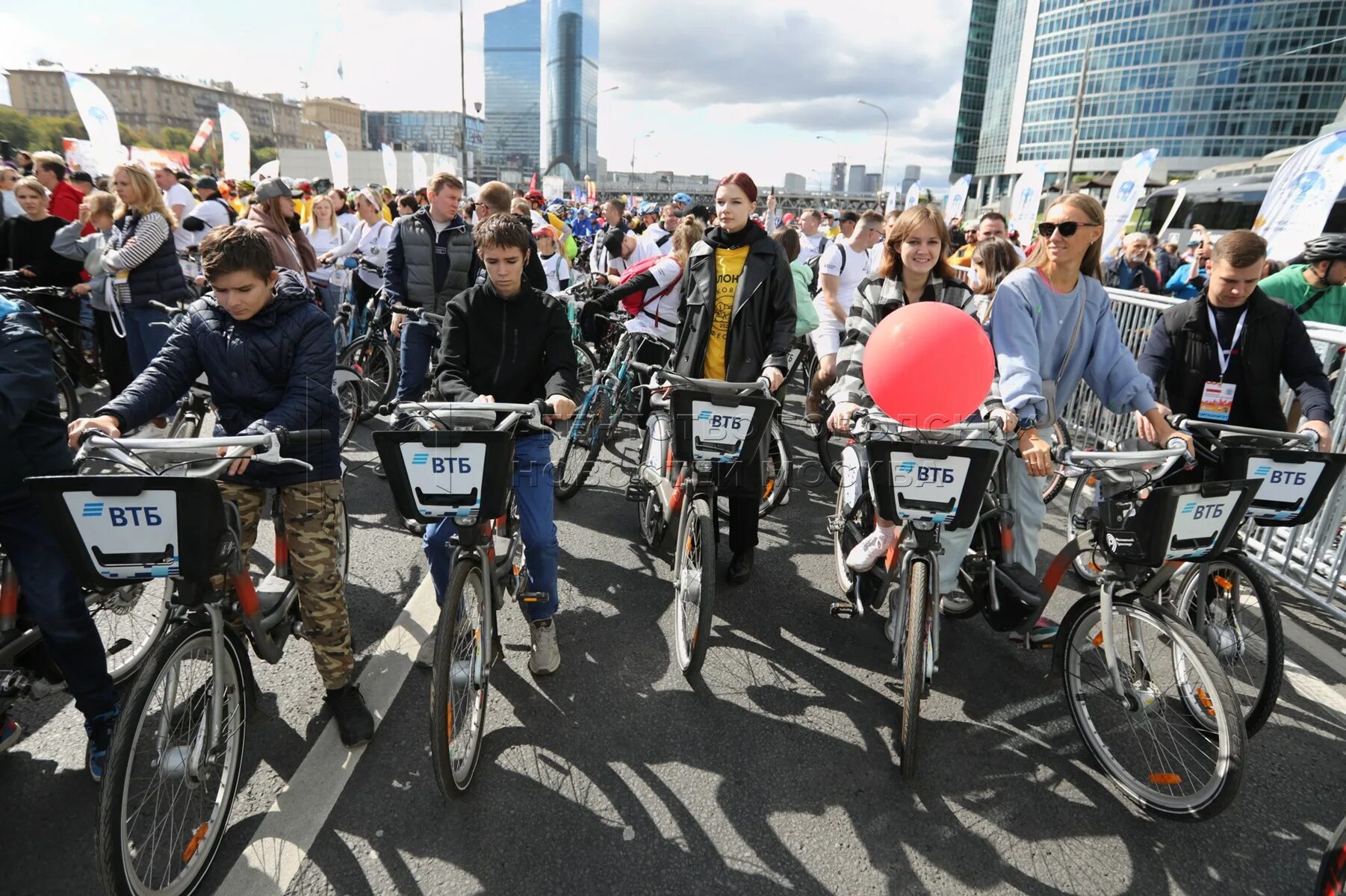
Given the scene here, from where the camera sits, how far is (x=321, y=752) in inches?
115

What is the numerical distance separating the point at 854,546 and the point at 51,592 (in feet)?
11.0

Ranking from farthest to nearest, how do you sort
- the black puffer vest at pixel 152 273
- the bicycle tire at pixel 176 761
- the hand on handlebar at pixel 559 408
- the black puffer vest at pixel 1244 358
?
the black puffer vest at pixel 152 273 → the black puffer vest at pixel 1244 358 → the hand on handlebar at pixel 559 408 → the bicycle tire at pixel 176 761

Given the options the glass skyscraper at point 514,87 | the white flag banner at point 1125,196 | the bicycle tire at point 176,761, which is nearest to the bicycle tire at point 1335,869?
the bicycle tire at point 176,761

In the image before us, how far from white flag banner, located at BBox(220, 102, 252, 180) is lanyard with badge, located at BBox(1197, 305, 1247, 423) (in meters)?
22.0

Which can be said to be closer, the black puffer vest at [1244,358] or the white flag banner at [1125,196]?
the black puffer vest at [1244,358]

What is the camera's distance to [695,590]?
11.5 ft

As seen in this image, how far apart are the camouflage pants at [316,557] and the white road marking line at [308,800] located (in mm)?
268

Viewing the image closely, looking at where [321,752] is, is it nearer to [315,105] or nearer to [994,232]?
[994,232]

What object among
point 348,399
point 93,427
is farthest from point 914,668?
point 348,399

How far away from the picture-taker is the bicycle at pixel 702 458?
3.38 meters

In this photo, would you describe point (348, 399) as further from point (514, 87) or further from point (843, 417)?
point (514, 87)

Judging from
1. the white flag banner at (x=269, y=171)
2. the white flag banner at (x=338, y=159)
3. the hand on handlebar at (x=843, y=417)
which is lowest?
the hand on handlebar at (x=843, y=417)

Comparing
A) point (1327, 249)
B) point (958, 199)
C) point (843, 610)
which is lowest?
point (843, 610)

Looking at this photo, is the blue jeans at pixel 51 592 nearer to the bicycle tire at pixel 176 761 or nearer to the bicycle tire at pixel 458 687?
the bicycle tire at pixel 176 761
